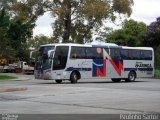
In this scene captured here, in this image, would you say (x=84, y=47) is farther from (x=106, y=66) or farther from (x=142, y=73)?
(x=142, y=73)

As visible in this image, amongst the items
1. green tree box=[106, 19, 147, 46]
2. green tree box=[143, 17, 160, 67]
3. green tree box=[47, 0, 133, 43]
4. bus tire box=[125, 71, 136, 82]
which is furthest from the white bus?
green tree box=[106, 19, 147, 46]

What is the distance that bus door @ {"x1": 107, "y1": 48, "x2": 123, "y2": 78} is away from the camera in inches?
1496

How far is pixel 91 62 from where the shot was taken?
120 ft

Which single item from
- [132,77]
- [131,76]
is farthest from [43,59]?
[132,77]

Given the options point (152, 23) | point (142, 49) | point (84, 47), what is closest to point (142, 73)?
point (142, 49)

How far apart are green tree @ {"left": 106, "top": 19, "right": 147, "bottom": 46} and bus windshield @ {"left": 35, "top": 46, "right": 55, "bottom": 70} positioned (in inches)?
1285

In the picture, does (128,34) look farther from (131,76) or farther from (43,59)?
(43,59)

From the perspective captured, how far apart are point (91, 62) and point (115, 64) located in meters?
2.54

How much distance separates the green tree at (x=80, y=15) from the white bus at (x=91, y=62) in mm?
21838

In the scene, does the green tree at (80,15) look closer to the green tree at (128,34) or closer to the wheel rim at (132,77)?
the green tree at (128,34)

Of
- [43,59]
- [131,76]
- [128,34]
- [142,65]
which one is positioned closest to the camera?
[43,59]

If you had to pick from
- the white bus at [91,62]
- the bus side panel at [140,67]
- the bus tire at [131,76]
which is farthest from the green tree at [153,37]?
the bus tire at [131,76]

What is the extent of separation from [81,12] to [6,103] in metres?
44.3

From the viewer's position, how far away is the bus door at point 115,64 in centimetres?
3800
